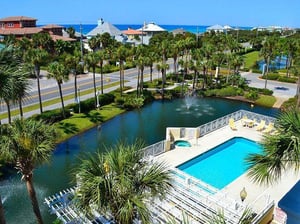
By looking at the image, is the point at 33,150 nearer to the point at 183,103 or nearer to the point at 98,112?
the point at 98,112

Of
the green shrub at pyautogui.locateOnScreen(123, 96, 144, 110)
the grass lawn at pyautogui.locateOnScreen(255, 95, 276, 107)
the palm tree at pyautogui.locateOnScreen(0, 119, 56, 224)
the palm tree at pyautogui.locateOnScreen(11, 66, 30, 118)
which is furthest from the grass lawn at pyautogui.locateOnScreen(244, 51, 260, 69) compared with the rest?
the palm tree at pyautogui.locateOnScreen(11, 66, 30, 118)

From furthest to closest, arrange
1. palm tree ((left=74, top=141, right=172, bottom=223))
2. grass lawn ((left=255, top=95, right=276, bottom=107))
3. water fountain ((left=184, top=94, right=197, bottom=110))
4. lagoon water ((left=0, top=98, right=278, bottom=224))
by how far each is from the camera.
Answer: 1. water fountain ((left=184, top=94, right=197, bottom=110))
2. grass lawn ((left=255, top=95, right=276, bottom=107))
3. lagoon water ((left=0, top=98, right=278, bottom=224))
4. palm tree ((left=74, top=141, right=172, bottom=223))

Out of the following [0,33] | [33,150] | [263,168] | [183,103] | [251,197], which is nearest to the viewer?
[263,168]

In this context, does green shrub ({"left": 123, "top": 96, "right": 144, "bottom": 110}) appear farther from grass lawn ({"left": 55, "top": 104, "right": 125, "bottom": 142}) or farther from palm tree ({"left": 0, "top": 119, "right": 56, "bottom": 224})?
palm tree ({"left": 0, "top": 119, "right": 56, "bottom": 224})

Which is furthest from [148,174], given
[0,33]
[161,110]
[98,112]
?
[0,33]

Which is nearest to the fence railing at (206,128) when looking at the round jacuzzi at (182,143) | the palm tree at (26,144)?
the round jacuzzi at (182,143)

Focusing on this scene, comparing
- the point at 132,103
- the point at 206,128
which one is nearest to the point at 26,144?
the point at 206,128
